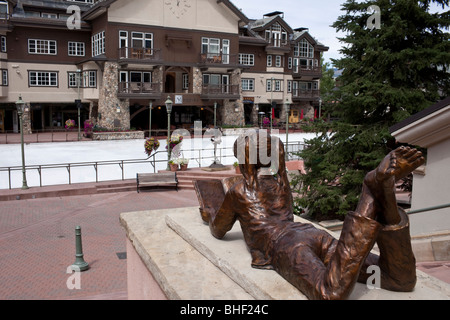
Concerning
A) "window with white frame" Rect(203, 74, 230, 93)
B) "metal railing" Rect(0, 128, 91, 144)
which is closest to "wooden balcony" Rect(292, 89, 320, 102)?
"window with white frame" Rect(203, 74, 230, 93)

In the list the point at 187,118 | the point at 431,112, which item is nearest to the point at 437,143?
the point at 431,112

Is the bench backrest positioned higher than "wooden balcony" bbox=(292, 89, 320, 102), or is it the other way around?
"wooden balcony" bbox=(292, 89, 320, 102)

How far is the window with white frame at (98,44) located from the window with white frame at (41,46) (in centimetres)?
350

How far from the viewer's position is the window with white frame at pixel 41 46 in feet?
129

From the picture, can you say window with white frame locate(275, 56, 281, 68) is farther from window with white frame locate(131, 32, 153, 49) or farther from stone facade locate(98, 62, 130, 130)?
stone facade locate(98, 62, 130, 130)

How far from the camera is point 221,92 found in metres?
43.0

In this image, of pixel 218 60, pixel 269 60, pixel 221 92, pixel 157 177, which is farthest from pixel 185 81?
pixel 157 177

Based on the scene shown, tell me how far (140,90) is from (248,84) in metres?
15.1

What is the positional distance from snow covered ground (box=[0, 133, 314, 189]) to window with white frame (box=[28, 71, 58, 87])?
1090 centimetres

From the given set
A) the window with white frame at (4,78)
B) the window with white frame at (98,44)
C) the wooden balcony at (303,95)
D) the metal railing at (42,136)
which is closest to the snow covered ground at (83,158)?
the metal railing at (42,136)

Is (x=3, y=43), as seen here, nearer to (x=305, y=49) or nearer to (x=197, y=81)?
(x=197, y=81)

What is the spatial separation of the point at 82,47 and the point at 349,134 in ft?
114

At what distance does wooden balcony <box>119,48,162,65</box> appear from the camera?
38.1 m

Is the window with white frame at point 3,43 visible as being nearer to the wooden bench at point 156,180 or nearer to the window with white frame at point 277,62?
the wooden bench at point 156,180
